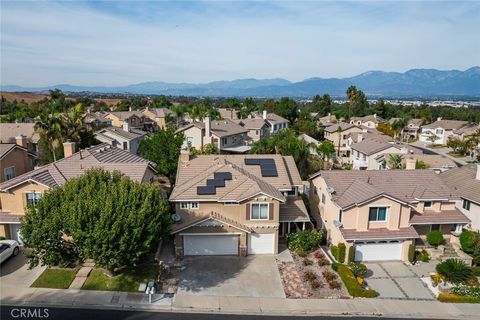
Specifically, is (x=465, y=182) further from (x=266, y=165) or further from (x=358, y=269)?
(x=266, y=165)

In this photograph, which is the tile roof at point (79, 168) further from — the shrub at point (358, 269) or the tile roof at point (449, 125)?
the tile roof at point (449, 125)

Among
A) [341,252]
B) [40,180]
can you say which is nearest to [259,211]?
[341,252]

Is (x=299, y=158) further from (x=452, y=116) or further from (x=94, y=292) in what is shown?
(x=452, y=116)

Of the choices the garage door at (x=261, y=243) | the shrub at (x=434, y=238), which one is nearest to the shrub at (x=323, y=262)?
the garage door at (x=261, y=243)

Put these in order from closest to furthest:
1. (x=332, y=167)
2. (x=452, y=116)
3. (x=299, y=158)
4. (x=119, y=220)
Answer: (x=119, y=220)
(x=299, y=158)
(x=332, y=167)
(x=452, y=116)

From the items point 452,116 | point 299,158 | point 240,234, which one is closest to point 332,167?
point 299,158

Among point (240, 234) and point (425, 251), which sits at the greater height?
point (240, 234)
